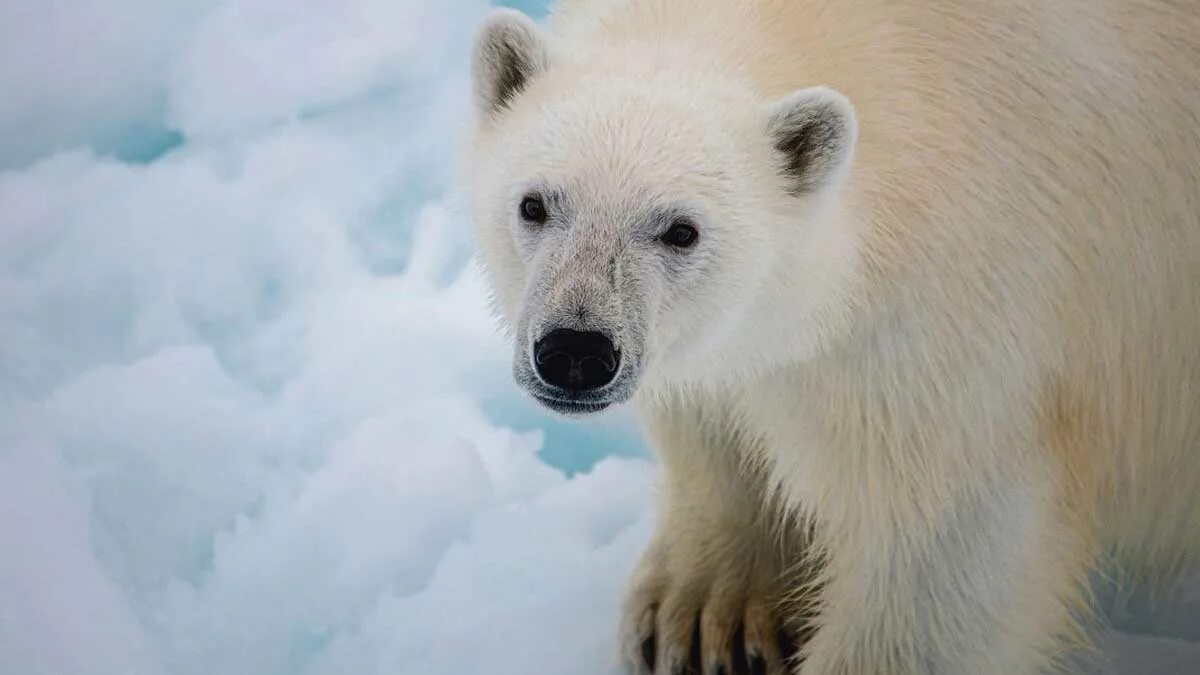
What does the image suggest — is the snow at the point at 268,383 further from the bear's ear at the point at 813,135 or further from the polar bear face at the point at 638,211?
the bear's ear at the point at 813,135

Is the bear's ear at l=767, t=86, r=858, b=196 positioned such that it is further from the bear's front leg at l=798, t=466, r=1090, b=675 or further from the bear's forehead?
the bear's front leg at l=798, t=466, r=1090, b=675

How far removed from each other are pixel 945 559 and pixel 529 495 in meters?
1.17

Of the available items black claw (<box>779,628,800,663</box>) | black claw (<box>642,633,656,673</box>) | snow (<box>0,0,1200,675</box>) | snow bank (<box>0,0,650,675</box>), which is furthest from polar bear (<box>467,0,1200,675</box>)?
snow bank (<box>0,0,650,675</box>)

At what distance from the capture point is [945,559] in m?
2.49

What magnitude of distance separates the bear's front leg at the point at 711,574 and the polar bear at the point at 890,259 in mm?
361

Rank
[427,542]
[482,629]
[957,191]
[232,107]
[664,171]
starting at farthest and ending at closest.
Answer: [232,107] < [427,542] < [482,629] < [957,191] < [664,171]

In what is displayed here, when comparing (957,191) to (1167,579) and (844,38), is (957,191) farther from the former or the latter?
(1167,579)

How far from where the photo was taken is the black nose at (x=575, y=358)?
1966 millimetres

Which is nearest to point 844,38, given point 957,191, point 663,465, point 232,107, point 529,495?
point 957,191

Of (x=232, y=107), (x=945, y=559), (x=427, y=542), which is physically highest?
(x=232, y=107)

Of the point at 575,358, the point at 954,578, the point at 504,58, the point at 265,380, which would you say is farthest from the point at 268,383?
the point at 954,578

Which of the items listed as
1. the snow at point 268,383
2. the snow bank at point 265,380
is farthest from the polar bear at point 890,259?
the snow bank at point 265,380

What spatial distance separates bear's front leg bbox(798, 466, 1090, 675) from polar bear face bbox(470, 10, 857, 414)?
1.53 ft

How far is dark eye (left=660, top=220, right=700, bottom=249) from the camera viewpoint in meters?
2.06
